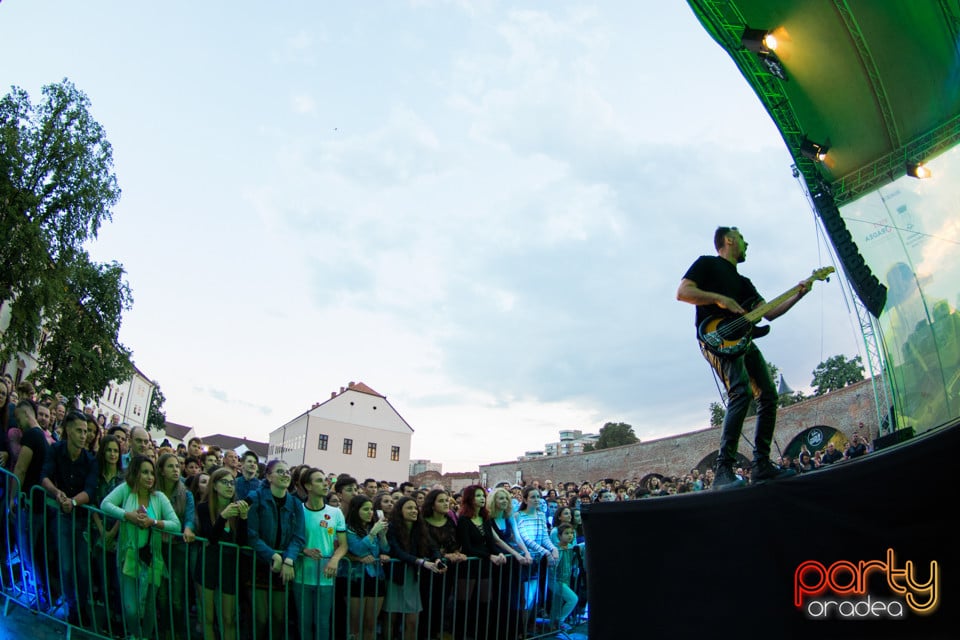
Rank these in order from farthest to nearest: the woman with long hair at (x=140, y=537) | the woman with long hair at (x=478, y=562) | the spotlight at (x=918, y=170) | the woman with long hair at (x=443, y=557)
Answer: the spotlight at (x=918, y=170)
the woman with long hair at (x=478, y=562)
the woman with long hair at (x=443, y=557)
the woman with long hair at (x=140, y=537)

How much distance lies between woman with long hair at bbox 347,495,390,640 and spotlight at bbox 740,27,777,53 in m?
10.0

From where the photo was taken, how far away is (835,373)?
6731cm

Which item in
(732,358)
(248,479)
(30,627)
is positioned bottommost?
(30,627)

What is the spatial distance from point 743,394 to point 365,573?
3.75m

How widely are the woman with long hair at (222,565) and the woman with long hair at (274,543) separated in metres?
0.15

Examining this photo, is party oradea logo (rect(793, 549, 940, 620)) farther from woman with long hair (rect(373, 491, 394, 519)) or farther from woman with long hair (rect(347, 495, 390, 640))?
woman with long hair (rect(373, 491, 394, 519))

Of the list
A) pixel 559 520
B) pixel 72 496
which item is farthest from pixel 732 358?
pixel 72 496

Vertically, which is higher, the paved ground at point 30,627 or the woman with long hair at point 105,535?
the woman with long hair at point 105,535

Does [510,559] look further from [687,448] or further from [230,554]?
[687,448]

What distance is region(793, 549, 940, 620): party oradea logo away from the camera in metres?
2.26

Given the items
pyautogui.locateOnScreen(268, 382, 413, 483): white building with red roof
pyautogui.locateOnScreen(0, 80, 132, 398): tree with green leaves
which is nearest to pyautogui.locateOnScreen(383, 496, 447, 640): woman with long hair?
pyautogui.locateOnScreen(0, 80, 132, 398): tree with green leaves

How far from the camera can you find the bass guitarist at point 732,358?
371 cm

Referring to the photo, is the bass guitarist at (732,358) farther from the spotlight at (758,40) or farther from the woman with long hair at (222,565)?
the spotlight at (758,40)

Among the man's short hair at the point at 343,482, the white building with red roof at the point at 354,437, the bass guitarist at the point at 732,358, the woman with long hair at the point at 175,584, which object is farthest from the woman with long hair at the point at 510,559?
the white building with red roof at the point at 354,437
